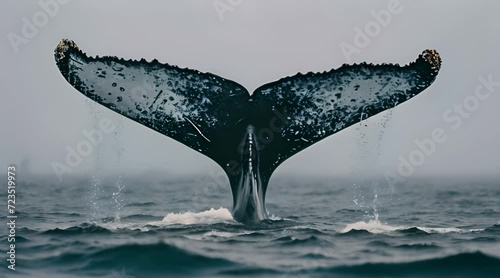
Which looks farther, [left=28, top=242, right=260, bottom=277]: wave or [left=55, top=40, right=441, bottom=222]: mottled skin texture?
[left=55, top=40, right=441, bottom=222]: mottled skin texture

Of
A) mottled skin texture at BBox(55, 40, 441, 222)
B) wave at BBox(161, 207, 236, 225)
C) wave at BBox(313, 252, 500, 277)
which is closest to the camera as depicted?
wave at BBox(313, 252, 500, 277)

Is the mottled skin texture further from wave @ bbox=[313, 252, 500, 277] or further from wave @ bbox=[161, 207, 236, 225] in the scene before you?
wave @ bbox=[313, 252, 500, 277]

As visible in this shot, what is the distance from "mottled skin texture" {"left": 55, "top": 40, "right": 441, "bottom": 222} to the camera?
334 inches

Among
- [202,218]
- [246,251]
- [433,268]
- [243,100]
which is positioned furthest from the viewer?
[202,218]

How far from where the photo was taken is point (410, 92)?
859cm

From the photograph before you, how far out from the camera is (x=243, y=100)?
8.85m

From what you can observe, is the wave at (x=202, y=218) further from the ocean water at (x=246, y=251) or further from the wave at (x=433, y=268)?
the wave at (x=433, y=268)

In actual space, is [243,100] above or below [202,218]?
above

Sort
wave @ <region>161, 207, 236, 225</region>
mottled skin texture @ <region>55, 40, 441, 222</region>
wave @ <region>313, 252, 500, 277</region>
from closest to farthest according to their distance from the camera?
wave @ <region>313, 252, 500, 277</region>, mottled skin texture @ <region>55, 40, 441, 222</region>, wave @ <region>161, 207, 236, 225</region>

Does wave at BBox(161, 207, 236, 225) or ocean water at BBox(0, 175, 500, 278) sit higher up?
wave at BBox(161, 207, 236, 225)

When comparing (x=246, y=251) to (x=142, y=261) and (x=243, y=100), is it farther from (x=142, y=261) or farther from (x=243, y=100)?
(x=243, y=100)

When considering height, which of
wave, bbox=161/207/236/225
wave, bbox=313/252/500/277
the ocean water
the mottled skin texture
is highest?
the mottled skin texture

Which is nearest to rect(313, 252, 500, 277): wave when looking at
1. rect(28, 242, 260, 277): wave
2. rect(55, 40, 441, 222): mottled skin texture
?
rect(28, 242, 260, 277): wave

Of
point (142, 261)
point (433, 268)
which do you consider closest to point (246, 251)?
point (142, 261)
